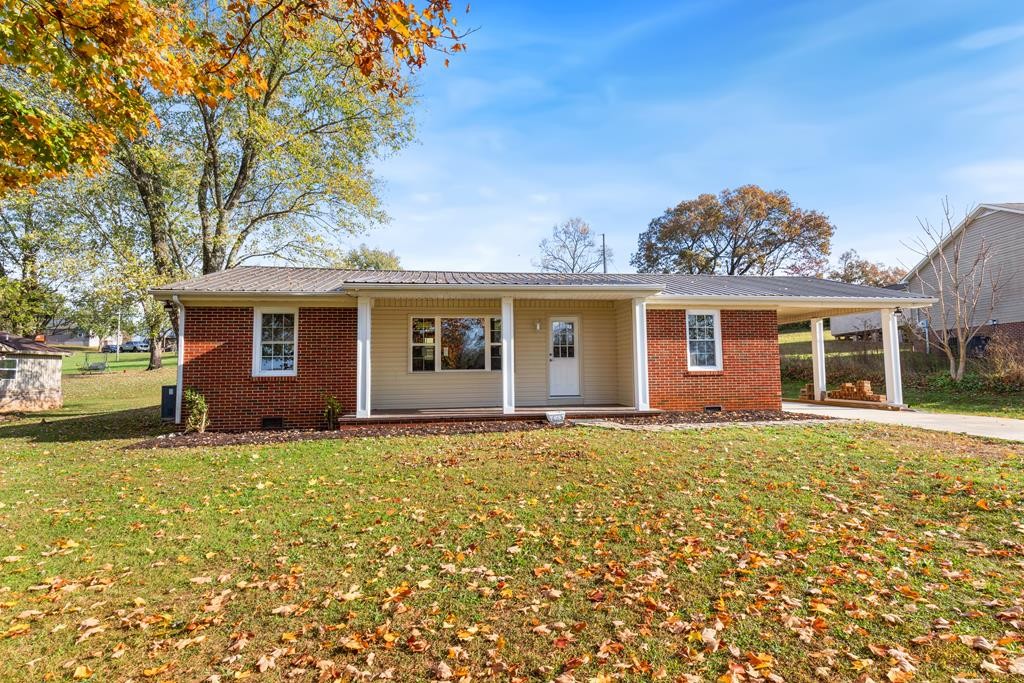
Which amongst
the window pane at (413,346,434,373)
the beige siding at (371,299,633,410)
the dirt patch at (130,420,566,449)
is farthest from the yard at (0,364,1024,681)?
the window pane at (413,346,434,373)

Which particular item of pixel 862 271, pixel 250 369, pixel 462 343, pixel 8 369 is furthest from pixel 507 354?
pixel 862 271

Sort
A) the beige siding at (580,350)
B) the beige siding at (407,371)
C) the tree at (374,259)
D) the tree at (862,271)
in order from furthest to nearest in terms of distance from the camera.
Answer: the tree at (374,259) → the tree at (862,271) → the beige siding at (580,350) → the beige siding at (407,371)

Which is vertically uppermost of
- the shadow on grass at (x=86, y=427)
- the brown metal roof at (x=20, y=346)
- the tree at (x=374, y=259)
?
the tree at (x=374, y=259)

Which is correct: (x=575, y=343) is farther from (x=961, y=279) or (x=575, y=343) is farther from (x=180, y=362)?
(x=961, y=279)

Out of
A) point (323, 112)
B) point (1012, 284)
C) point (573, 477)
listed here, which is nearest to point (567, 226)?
point (323, 112)

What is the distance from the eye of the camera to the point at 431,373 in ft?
40.5

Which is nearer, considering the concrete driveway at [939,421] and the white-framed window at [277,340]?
the concrete driveway at [939,421]

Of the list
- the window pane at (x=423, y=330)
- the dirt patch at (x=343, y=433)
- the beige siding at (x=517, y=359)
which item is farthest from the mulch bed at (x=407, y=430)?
the window pane at (x=423, y=330)

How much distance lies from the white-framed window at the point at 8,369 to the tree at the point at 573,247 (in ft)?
91.9

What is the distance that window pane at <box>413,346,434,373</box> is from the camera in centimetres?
1231

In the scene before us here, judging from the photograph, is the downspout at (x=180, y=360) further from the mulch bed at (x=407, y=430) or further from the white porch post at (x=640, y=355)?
the white porch post at (x=640, y=355)

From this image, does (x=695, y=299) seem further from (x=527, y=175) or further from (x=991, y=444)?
(x=527, y=175)

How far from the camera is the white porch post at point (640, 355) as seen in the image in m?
11.3

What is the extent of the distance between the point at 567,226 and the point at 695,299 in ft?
85.1
